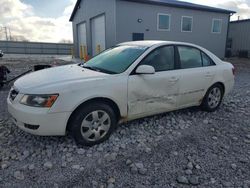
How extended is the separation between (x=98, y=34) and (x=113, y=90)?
14.2 meters

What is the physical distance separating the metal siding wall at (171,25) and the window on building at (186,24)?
0.81ft

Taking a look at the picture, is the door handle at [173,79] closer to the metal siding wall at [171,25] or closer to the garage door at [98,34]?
the metal siding wall at [171,25]

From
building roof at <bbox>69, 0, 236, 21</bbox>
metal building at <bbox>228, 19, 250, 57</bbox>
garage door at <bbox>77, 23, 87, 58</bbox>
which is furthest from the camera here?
metal building at <bbox>228, 19, 250, 57</bbox>

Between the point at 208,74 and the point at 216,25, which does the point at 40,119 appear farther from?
the point at 216,25

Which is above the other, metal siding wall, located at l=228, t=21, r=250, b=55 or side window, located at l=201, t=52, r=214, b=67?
metal siding wall, located at l=228, t=21, r=250, b=55

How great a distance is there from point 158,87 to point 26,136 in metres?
2.30

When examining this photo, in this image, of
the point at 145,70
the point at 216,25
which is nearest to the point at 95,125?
the point at 145,70

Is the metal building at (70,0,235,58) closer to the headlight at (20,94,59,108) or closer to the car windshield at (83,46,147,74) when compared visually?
the car windshield at (83,46,147,74)

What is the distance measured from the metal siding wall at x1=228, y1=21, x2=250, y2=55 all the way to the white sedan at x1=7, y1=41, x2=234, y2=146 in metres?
19.8

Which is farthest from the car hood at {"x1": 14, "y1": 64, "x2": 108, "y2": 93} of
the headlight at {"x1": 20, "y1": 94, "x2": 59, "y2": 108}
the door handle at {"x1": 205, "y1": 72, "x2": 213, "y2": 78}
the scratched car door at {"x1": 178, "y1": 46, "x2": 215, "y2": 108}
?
the door handle at {"x1": 205, "y1": 72, "x2": 213, "y2": 78}

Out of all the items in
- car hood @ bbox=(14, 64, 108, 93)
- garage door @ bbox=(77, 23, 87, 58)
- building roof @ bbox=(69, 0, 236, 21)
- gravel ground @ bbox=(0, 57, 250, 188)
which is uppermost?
building roof @ bbox=(69, 0, 236, 21)

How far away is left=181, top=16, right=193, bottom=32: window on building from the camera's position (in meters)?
16.1

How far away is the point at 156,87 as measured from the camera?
3547mm

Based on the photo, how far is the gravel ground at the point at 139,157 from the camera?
95.8 inches
